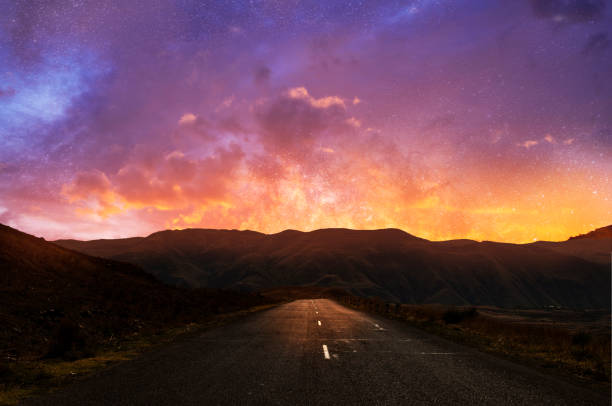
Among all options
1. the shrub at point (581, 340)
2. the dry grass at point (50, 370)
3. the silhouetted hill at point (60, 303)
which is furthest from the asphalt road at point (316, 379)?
the shrub at point (581, 340)

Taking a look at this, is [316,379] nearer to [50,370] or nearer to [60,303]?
[50,370]

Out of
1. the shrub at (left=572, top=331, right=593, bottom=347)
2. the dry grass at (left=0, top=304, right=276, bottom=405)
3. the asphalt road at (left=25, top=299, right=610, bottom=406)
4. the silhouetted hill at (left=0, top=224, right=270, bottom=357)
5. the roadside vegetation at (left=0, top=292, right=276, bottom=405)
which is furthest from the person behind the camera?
the shrub at (left=572, top=331, right=593, bottom=347)

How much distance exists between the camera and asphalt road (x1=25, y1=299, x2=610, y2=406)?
21.4 ft

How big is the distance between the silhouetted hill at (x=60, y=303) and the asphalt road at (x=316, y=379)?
4959 millimetres

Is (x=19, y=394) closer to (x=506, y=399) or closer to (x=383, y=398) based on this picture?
(x=383, y=398)

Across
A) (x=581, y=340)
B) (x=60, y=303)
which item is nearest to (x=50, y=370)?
(x=60, y=303)

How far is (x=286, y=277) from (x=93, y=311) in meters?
177

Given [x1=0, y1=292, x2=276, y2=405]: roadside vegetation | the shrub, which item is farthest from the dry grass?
the shrub

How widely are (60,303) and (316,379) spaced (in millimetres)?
17570

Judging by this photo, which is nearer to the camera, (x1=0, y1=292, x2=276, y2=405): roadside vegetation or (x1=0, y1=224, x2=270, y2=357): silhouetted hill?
(x1=0, y1=292, x2=276, y2=405): roadside vegetation

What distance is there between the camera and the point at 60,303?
2002cm

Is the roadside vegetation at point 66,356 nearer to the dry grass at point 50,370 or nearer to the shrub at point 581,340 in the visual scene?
the dry grass at point 50,370

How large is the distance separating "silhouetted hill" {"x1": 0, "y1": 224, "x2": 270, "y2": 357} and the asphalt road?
4959 mm

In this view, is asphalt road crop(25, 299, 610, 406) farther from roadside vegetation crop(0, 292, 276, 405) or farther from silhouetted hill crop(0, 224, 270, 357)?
silhouetted hill crop(0, 224, 270, 357)
